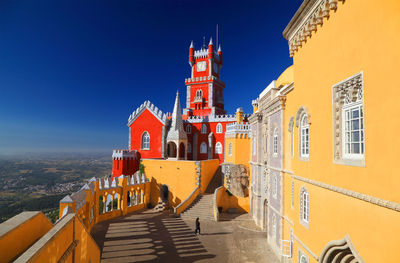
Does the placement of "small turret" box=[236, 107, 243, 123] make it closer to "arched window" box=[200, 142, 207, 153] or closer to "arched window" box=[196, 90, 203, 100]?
"arched window" box=[200, 142, 207, 153]

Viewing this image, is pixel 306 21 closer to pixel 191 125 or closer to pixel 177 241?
pixel 177 241

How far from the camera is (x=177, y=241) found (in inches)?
568

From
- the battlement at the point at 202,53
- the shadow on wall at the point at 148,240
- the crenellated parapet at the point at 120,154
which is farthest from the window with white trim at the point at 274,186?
the battlement at the point at 202,53

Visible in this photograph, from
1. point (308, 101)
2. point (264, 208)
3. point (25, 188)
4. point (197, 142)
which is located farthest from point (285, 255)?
point (25, 188)

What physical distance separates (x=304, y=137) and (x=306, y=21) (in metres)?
4.24

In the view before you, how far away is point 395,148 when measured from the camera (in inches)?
158

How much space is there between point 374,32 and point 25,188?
87668 millimetres

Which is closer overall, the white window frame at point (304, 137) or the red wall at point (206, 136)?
the white window frame at point (304, 137)

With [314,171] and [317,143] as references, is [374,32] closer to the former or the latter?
[317,143]

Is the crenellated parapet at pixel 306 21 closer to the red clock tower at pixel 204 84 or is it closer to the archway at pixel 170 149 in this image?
the archway at pixel 170 149

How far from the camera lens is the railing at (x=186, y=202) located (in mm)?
19384

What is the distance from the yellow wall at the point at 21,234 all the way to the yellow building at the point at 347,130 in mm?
7563

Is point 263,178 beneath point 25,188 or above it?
above

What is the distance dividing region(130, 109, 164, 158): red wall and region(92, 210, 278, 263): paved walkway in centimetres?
1022
